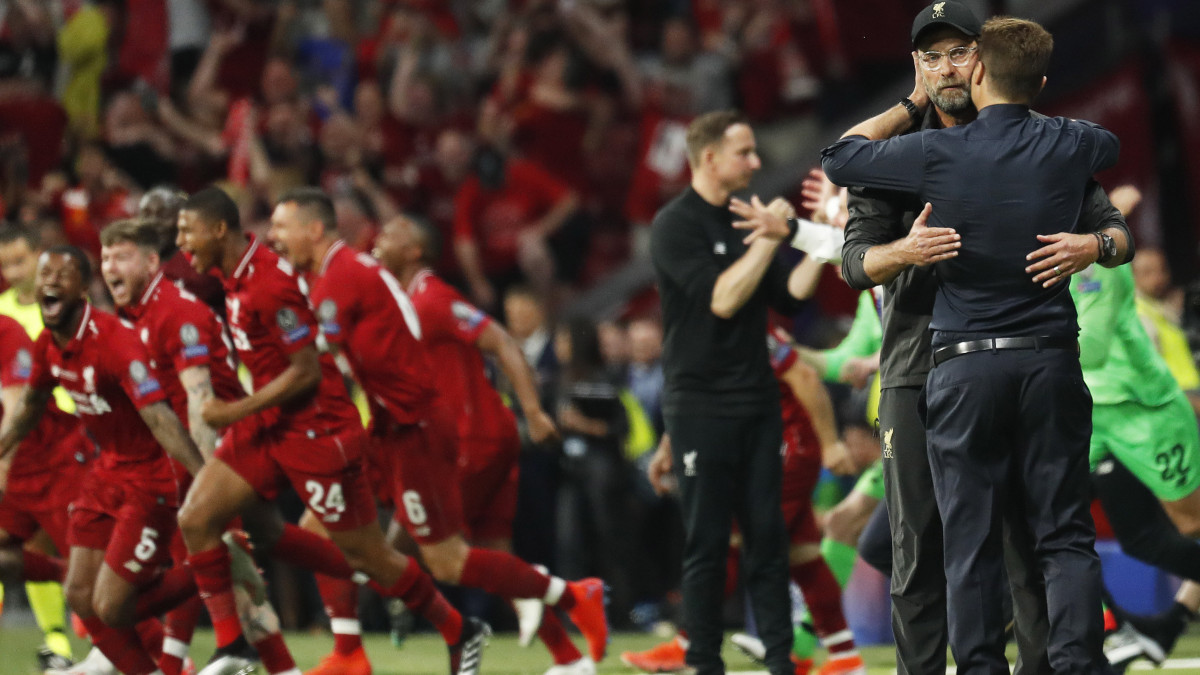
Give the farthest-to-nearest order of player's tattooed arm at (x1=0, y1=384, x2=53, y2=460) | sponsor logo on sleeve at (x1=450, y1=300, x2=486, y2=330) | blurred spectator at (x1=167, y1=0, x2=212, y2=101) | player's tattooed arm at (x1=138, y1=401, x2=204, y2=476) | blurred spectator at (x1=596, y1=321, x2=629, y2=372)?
blurred spectator at (x1=167, y1=0, x2=212, y2=101) < blurred spectator at (x1=596, y1=321, x2=629, y2=372) < sponsor logo on sleeve at (x1=450, y1=300, x2=486, y2=330) < player's tattooed arm at (x1=0, y1=384, x2=53, y2=460) < player's tattooed arm at (x1=138, y1=401, x2=204, y2=476)

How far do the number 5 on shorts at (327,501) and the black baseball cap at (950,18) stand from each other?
360 cm

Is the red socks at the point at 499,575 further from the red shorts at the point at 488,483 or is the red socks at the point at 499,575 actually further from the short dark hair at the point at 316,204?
the short dark hair at the point at 316,204

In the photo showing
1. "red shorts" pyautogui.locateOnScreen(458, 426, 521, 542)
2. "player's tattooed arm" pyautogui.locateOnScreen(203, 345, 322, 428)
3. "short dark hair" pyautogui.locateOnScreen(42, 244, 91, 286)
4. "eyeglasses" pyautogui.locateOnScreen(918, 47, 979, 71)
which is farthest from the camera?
"red shorts" pyautogui.locateOnScreen(458, 426, 521, 542)

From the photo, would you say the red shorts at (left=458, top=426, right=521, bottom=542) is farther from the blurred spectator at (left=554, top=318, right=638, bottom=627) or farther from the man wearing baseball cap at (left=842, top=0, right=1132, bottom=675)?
the man wearing baseball cap at (left=842, top=0, right=1132, bottom=675)

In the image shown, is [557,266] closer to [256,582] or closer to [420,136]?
[420,136]

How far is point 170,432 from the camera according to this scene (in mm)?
7238

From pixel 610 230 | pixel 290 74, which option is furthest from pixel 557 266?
pixel 290 74

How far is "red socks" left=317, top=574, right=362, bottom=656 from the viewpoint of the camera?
838cm

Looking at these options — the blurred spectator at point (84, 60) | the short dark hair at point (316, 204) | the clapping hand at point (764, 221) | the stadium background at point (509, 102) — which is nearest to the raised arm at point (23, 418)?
the short dark hair at point (316, 204)

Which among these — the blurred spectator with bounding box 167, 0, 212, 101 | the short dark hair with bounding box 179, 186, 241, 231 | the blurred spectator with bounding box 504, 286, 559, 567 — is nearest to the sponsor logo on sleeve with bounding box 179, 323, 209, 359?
the short dark hair with bounding box 179, 186, 241, 231

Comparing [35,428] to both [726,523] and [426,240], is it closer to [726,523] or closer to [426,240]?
[426,240]

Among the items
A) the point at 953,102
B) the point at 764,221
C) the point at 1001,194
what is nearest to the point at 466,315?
the point at 764,221

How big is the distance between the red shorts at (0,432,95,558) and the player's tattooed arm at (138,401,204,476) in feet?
5.54

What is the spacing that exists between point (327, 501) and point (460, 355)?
206 cm
